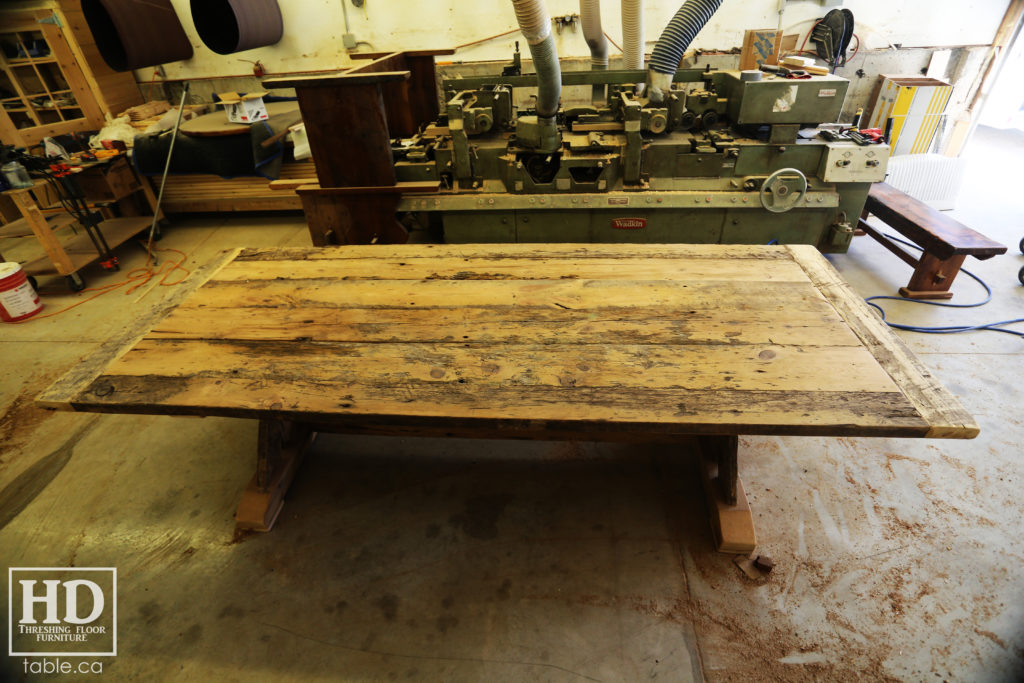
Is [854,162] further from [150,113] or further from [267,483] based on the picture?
[150,113]

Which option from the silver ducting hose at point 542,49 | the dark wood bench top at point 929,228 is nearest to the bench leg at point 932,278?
the dark wood bench top at point 929,228

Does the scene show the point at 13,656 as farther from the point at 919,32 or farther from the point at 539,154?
the point at 919,32

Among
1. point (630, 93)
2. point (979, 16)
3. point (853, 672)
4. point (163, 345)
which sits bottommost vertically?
point (853, 672)

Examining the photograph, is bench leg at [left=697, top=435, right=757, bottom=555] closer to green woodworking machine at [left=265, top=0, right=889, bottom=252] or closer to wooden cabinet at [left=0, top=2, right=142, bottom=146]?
green woodworking machine at [left=265, top=0, right=889, bottom=252]

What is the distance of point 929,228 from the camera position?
9.62 feet

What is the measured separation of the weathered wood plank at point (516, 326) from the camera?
1.43 meters

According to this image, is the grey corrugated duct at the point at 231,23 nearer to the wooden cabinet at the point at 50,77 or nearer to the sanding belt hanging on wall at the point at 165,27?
the sanding belt hanging on wall at the point at 165,27

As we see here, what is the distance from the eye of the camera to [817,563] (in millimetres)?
1715

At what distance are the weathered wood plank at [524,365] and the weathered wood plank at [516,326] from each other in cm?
4

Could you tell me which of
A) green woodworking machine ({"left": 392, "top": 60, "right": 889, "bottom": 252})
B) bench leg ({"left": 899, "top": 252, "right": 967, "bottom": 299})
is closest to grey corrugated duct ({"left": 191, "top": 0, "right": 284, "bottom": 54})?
green woodworking machine ({"left": 392, "top": 60, "right": 889, "bottom": 252})

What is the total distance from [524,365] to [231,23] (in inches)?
177

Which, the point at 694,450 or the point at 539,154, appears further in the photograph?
the point at 539,154

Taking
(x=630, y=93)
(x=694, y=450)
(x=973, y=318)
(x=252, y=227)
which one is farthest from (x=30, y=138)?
(x=973, y=318)

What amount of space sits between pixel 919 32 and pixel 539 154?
164 inches
